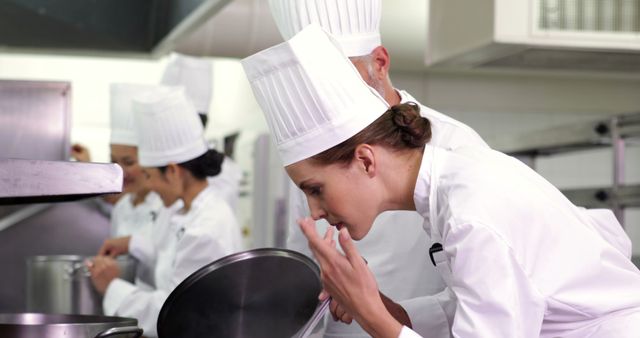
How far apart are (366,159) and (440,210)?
0.14 metres

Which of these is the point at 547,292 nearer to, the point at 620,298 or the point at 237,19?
the point at 620,298

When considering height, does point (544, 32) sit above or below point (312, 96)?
above

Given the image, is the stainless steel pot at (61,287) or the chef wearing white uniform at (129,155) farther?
the chef wearing white uniform at (129,155)

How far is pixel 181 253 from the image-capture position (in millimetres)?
2789

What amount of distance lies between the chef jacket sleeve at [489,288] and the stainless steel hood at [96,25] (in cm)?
316

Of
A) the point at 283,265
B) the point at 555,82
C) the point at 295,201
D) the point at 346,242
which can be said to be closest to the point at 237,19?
the point at 555,82

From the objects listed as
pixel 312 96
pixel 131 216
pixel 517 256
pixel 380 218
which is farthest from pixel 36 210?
pixel 517 256

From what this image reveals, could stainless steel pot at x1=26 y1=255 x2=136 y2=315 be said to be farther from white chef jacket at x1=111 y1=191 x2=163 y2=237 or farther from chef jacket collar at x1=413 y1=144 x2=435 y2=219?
chef jacket collar at x1=413 y1=144 x2=435 y2=219

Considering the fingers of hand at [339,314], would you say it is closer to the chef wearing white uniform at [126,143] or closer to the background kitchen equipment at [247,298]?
the background kitchen equipment at [247,298]

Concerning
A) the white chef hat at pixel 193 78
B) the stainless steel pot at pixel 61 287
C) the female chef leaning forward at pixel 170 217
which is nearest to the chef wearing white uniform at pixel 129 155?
the female chef leaning forward at pixel 170 217

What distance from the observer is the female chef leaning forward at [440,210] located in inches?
55.0

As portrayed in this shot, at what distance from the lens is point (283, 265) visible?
178cm

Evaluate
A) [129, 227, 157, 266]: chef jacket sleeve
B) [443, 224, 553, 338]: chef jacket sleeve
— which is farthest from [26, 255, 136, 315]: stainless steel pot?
[443, 224, 553, 338]: chef jacket sleeve

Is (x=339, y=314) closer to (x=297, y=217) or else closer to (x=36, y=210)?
(x=297, y=217)
